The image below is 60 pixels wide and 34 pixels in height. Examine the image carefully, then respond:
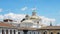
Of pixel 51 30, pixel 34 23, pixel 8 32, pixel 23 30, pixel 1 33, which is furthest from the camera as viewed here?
pixel 34 23

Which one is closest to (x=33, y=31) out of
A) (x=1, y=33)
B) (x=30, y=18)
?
(x=30, y=18)

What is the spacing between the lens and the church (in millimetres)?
34412

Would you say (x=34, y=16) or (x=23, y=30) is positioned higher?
(x=34, y=16)

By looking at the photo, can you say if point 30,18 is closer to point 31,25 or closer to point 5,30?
point 31,25

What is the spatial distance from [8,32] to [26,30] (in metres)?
23.5

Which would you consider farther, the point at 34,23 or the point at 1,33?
the point at 34,23

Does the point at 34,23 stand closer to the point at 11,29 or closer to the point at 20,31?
the point at 20,31

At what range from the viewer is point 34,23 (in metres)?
68.9

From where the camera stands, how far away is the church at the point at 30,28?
34.4 m

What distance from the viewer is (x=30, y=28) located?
2346 inches

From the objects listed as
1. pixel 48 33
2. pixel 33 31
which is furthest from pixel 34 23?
pixel 48 33

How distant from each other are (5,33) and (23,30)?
80.0 feet

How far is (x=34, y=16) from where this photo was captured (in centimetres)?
7362

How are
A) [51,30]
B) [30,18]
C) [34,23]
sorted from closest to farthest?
[51,30]
[34,23]
[30,18]
